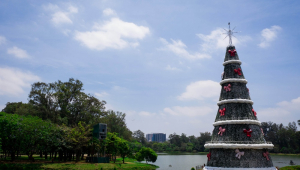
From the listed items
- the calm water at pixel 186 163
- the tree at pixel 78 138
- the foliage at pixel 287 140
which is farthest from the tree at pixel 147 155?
the foliage at pixel 287 140

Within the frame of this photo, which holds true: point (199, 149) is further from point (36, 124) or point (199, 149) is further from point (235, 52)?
point (235, 52)

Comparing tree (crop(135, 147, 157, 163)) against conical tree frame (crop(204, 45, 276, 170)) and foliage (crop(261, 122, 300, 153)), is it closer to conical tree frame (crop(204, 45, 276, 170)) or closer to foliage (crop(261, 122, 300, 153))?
conical tree frame (crop(204, 45, 276, 170))

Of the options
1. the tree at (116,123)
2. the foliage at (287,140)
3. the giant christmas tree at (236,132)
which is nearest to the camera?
the giant christmas tree at (236,132)

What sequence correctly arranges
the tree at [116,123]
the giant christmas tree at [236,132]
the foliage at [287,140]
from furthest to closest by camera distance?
the foliage at [287,140]
the tree at [116,123]
the giant christmas tree at [236,132]

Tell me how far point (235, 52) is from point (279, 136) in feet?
329

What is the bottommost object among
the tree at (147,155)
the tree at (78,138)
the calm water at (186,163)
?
the calm water at (186,163)

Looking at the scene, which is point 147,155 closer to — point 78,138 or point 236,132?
point 78,138

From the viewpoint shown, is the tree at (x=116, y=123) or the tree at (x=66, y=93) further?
the tree at (x=116, y=123)

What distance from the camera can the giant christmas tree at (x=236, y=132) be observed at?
17.1 m

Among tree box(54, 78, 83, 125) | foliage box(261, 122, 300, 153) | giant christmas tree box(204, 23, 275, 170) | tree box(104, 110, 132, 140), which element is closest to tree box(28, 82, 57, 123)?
tree box(54, 78, 83, 125)

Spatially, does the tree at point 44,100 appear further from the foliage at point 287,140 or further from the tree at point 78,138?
the foliage at point 287,140

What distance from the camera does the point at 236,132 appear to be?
17922mm

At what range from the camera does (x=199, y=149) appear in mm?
124625

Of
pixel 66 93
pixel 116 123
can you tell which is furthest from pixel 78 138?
pixel 116 123
